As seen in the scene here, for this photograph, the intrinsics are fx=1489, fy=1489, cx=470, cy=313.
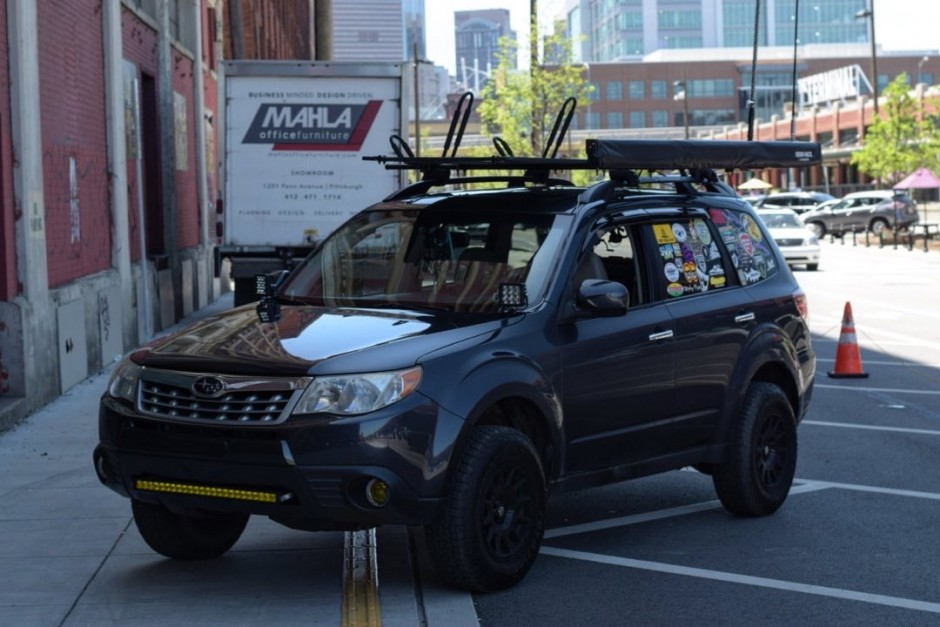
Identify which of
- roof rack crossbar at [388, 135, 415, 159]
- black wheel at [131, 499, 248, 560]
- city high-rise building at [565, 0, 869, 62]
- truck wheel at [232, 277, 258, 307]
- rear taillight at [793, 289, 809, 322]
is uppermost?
city high-rise building at [565, 0, 869, 62]

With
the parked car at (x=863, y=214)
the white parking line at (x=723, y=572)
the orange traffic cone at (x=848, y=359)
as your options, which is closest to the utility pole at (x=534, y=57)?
the parked car at (x=863, y=214)

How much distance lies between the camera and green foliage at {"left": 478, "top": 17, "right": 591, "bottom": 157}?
5384cm

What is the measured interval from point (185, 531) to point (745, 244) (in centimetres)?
380

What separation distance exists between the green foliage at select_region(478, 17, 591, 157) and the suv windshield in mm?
44687

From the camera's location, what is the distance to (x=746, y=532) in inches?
321

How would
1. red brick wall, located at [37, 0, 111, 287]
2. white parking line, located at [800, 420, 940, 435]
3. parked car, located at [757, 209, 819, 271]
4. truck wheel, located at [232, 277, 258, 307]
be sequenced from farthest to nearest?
parked car, located at [757, 209, 819, 271], truck wheel, located at [232, 277, 258, 307], red brick wall, located at [37, 0, 111, 287], white parking line, located at [800, 420, 940, 435]

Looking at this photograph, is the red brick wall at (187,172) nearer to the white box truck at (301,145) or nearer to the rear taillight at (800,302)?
the white box truck at (301,145)

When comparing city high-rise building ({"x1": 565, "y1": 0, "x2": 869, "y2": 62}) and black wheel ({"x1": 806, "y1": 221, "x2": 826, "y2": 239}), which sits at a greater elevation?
city high-rise building ({"x1": 565, "y1": 0, "x2": 869, "y2": 62})

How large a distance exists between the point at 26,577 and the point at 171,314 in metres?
16.1

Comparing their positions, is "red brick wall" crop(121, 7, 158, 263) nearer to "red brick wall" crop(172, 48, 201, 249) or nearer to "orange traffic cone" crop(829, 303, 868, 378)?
"red brick wall" crop(172, 48, 201, 249)

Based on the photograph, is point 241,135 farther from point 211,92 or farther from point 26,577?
point 26,577

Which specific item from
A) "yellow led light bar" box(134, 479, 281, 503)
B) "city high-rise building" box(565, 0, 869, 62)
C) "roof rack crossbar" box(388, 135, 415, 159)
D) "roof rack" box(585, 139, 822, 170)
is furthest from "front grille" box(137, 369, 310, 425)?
"city high-rise building" box(565, 0, 869, 62)

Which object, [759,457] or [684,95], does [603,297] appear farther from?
[684,95]

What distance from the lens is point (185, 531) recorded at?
722 centimetres
